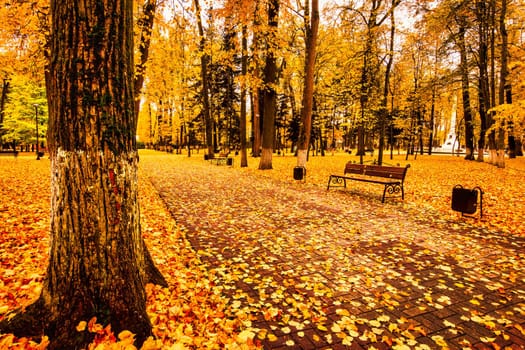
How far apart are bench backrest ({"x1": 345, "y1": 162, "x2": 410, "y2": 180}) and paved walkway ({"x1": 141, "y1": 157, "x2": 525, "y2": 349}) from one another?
1589 millimetres

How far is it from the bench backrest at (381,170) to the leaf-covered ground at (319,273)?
3.75ft

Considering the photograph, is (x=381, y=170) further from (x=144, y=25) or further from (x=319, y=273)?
(x=144, y=25)

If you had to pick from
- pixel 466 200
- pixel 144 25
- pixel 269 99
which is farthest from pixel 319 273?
pixel 269 99

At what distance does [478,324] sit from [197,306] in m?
3.03

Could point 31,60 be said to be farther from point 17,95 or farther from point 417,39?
point 17,95

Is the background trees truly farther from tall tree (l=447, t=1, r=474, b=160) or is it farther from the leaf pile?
the leaf pile

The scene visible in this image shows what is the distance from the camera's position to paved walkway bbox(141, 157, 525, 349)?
2.78 m

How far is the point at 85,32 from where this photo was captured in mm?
2225

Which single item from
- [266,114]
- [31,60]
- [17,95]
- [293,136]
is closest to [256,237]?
[31,60]

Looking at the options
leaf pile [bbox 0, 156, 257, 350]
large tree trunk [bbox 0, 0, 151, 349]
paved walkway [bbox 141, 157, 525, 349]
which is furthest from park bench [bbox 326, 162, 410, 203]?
large tree trunk [bbox 0, 0, 151, 349]

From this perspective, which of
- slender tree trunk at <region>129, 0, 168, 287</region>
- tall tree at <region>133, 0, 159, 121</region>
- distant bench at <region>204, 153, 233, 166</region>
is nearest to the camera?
slender tree trunk at <region>129, 0, 168, 287</region>

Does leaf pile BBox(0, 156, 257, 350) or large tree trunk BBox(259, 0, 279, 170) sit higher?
large tree trunk BBox(259, 0, 279, 170)

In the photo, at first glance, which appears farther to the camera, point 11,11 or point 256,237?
point 11,11

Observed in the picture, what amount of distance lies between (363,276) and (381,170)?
6.28 meters
